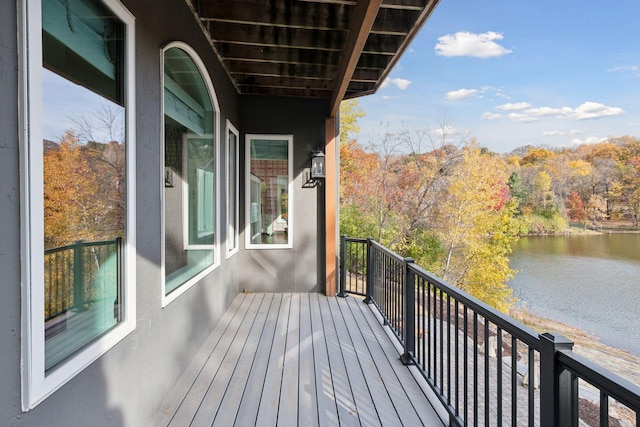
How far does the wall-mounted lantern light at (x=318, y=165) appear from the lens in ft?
15.3

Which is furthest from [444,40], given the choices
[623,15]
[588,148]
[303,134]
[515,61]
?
[303,134]

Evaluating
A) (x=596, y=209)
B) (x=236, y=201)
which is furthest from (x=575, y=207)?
(x=236, y=201)

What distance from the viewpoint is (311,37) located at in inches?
127

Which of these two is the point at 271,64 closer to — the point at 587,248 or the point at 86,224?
the point at 86,224

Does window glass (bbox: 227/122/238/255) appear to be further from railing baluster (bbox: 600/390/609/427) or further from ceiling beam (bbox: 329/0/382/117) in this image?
railing baluster (bbox: 600/390/609/427)

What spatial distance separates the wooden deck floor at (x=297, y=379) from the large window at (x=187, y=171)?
70 centimetres

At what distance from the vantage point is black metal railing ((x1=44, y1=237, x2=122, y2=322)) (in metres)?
1.18

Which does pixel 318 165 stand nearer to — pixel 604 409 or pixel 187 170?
pixel 187 170

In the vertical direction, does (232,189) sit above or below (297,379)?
above

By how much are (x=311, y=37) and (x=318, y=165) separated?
1801mm

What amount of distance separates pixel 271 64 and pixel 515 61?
3011 centimetres

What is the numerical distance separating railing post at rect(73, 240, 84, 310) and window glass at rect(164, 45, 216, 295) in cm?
82

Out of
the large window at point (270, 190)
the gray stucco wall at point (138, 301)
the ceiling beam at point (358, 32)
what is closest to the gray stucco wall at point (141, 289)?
the gray stucco wall at point (138, 301)

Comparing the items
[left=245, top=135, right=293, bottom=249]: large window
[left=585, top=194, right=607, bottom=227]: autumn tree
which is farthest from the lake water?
[left=245, top=135, right=293, bottom=249]: large window
